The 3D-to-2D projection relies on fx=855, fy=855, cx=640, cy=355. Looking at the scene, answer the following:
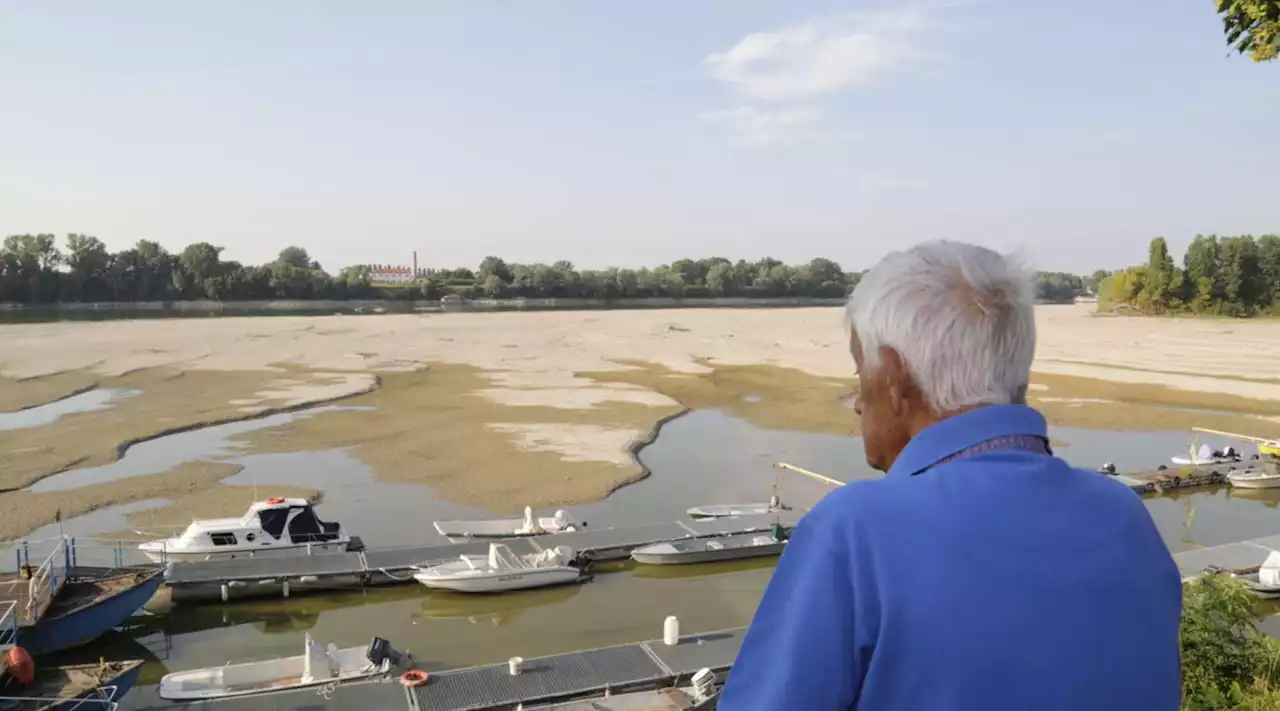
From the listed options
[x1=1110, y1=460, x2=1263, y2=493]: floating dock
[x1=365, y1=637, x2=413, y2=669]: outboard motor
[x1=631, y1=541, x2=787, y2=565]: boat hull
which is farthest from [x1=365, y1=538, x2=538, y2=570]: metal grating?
[x1=1110, y1=460, x2=1263, y2=493]: floating dock

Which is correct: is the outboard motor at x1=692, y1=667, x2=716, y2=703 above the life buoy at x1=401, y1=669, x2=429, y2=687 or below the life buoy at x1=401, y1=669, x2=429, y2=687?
above

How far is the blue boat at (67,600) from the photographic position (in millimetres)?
14711

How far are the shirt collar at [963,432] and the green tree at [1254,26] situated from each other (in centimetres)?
1083

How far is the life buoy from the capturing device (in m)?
13.2

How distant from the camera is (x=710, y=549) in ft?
67.9

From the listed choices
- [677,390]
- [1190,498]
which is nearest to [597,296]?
[677,390]

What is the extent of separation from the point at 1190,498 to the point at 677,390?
23.0 m

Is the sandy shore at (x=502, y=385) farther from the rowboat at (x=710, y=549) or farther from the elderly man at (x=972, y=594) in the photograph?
the elderly man at (x=972, y=594)

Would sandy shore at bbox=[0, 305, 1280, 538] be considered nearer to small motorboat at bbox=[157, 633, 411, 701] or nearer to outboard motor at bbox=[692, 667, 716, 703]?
small motorboat at bbox=[157, 633, 411, 701]

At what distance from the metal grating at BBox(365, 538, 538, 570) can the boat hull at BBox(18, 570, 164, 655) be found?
4.54 metres

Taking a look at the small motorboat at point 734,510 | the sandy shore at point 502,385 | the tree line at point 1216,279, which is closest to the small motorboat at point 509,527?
the sandy shore at point 502,385

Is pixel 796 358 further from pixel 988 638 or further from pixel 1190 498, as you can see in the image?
pixel 988 638

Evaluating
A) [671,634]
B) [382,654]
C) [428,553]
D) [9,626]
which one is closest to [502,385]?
[428,553]

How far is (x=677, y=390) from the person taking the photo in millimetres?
43906
